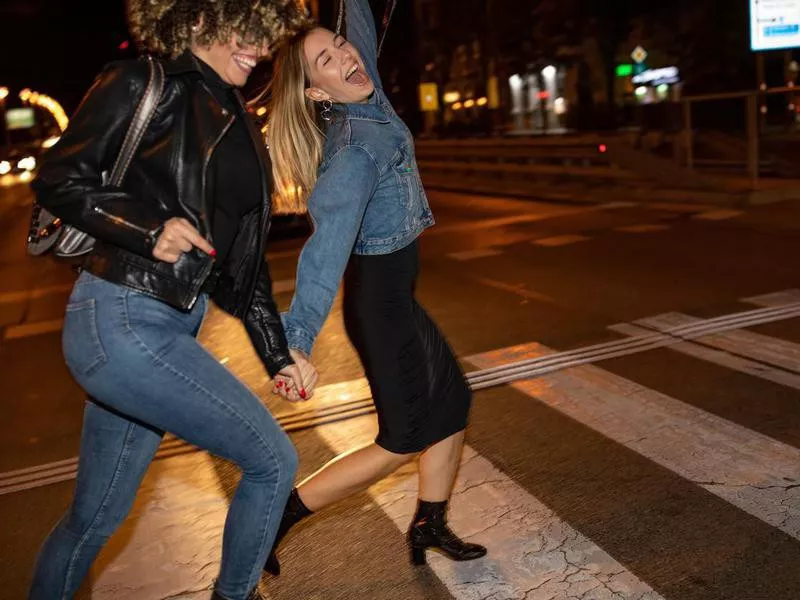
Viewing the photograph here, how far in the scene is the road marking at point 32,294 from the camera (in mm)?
11086

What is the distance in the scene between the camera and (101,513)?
2.53 metres

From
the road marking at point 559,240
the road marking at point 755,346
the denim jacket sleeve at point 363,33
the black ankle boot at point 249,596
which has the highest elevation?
the denim jacket sleeve at point 363,33

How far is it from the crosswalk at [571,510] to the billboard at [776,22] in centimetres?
1348

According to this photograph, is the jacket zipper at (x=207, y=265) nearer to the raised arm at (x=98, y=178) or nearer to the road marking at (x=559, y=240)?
the raised arm at (x=98, y=178)

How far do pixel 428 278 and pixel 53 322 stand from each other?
3925 mm

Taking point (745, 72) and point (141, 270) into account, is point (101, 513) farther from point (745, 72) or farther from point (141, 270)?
point (745, 72)

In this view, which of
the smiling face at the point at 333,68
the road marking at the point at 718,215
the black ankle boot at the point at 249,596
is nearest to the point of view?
the black ankle boot at the point at 249,596

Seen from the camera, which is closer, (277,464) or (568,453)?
(277,464)

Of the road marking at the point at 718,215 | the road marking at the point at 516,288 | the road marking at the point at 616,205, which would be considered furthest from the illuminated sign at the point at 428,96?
the road marking at the point at 516,288

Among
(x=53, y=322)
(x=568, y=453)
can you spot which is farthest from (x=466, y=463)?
(x=53, y=322)

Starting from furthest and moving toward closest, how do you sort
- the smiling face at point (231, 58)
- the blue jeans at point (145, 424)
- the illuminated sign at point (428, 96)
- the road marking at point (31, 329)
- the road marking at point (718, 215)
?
the illuminated sign at point (428, 96)
the road marking at point (718, 215)
the road marking at point (31, 329)
the smiling face at point (231, 58)
the blue jeans at point (145, 424)

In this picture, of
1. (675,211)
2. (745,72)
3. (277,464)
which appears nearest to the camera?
(277,464)

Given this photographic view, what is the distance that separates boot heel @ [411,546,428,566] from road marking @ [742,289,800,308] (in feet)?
15.6

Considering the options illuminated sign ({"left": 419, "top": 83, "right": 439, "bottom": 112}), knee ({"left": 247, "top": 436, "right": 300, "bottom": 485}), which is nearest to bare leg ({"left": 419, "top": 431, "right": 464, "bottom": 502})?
knee ({"left": 247, "top": 436, "right": 300, "bottom": 485})
